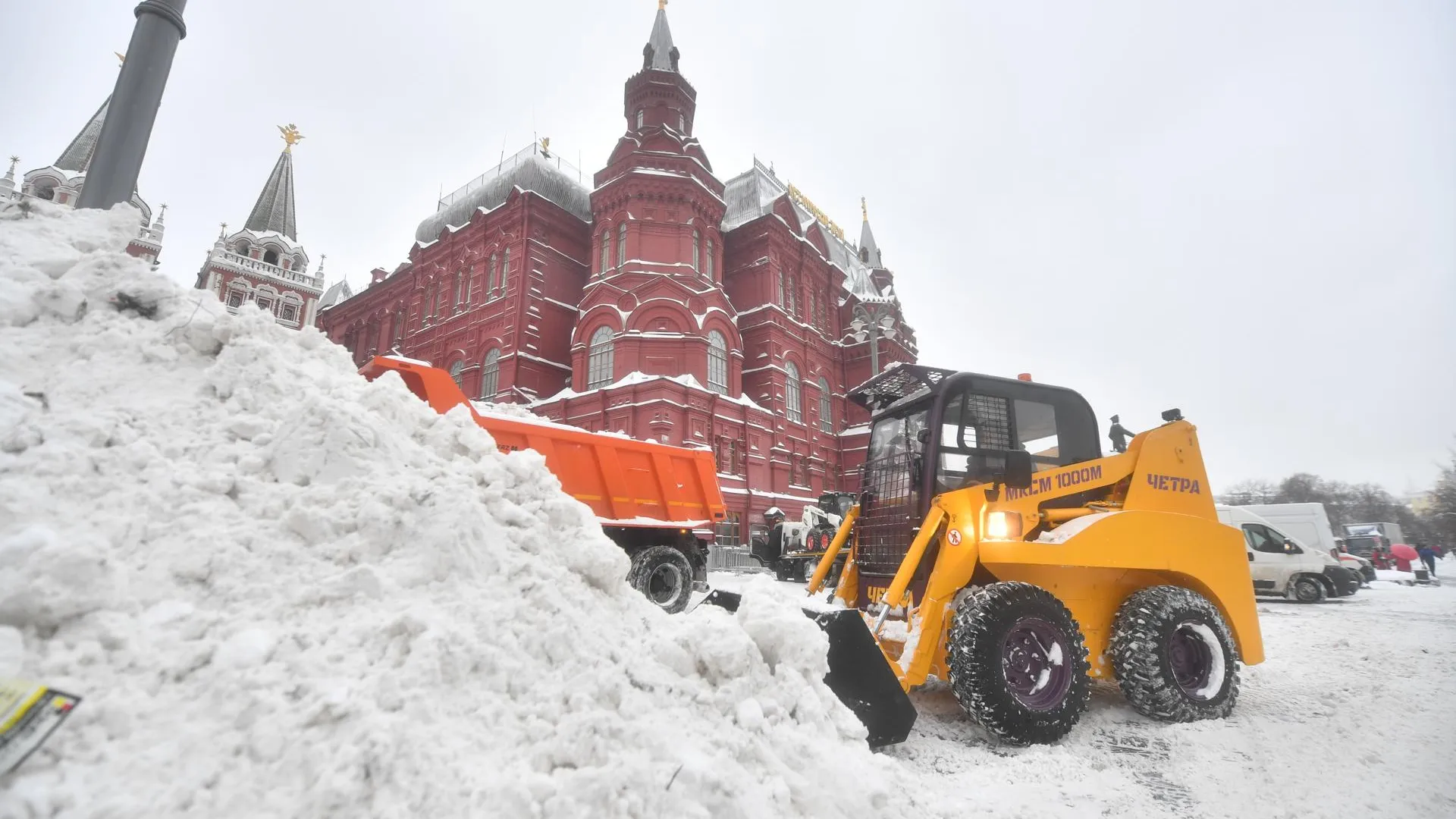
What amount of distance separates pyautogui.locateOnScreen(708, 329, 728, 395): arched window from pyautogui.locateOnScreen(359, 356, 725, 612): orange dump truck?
12.3m

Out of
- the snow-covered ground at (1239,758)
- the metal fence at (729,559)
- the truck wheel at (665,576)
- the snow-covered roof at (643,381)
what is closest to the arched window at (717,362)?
the snow-covered roof at (643,381)

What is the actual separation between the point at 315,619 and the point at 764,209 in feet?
95.6

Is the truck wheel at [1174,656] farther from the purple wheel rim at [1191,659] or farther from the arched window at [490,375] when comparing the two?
the arched window at [490,375]

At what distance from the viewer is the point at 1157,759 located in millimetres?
3705

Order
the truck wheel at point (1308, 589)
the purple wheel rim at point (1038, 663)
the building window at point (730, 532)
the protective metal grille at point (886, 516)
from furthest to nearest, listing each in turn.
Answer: the building window at point (730, 532) < the truck wheel at point (1308, 589) < the protective metal grille at point (886, 516) < the purple wheel rim at point (1038, 663)

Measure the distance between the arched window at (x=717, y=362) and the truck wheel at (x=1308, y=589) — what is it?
17.0m

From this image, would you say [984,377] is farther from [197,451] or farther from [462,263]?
[462,263]

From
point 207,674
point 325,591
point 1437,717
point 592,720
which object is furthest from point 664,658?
point 1437,717

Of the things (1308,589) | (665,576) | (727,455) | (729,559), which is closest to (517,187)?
(727,455)

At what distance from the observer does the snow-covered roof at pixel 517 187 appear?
92.4ft

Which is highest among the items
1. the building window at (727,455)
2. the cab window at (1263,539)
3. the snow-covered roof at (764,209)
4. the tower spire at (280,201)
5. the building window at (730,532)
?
the tower spire at (280,201)

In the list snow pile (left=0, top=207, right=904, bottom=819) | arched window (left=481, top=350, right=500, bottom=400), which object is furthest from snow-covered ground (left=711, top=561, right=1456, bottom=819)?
arched window (left=481, top=350, right=500, bottom=400)

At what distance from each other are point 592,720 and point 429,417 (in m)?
2.37

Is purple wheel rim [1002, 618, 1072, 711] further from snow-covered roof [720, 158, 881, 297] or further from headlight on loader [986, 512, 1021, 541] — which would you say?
snow-covered roof [720, 158, 881, 297]
